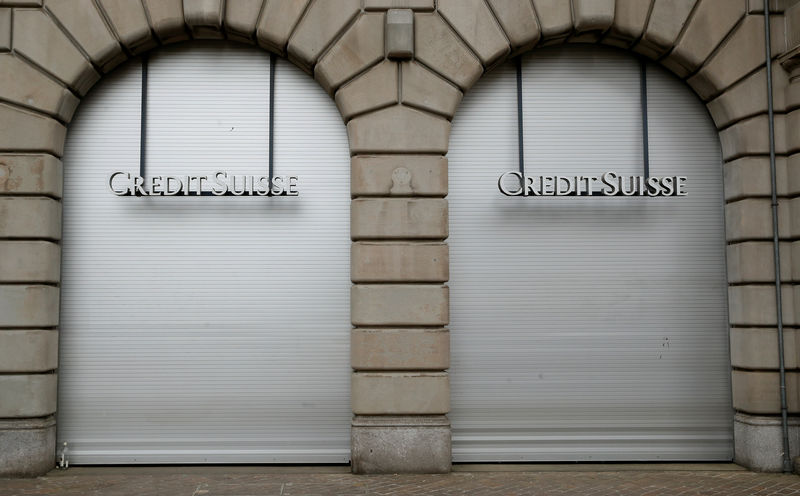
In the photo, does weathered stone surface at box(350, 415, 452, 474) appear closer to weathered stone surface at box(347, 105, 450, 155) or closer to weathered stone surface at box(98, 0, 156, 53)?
weathered stone surface at box(347, 105, 450, 155)

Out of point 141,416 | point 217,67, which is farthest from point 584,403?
point 217,67

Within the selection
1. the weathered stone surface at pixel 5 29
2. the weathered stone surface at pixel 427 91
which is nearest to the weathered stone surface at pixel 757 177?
the weathered stone surface at pixel 427 91

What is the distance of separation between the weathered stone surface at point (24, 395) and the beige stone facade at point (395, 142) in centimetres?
3

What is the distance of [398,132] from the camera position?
11086mm

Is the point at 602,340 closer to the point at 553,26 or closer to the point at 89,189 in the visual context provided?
the point at 553,26

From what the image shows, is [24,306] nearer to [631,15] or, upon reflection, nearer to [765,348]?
[631,15]

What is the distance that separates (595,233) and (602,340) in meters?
1.78

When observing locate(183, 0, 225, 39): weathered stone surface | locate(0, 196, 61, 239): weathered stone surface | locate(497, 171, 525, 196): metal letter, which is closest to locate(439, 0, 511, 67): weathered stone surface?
locate(497, 171, 525, 196): metal letter

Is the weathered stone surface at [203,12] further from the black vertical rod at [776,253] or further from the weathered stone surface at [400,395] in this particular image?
the black vertical rod at [776,253]

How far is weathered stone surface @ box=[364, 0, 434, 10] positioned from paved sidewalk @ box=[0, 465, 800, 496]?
7271 mm

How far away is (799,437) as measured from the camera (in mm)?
10891

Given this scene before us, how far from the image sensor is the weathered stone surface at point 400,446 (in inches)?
421

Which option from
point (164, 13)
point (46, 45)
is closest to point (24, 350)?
point (46, 45)

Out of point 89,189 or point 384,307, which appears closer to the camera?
point 384,307
